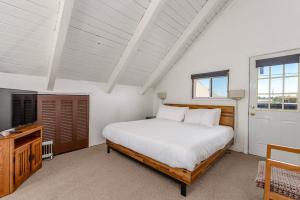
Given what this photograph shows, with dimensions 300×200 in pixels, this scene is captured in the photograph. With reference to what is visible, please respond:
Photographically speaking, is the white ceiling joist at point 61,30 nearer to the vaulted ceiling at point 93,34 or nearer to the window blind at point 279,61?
the vaulted ceiling at point 93,34

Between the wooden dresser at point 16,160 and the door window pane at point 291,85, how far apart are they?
4.34m

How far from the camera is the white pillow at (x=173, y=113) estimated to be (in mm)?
3664

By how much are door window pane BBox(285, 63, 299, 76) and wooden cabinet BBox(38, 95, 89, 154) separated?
406cm

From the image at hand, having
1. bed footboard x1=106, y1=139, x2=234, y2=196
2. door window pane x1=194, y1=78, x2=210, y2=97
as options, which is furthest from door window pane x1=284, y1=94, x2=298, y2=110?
bed footboard x1=106, y1=139, x2=234, y2=196

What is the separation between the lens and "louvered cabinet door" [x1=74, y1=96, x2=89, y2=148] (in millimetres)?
3275

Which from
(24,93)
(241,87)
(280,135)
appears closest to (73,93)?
(24,93)

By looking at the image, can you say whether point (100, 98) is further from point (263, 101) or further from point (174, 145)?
point (263, 101)

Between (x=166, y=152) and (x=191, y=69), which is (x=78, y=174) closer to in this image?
(x=166, y=152)

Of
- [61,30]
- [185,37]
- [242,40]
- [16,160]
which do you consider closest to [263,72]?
[242,40]

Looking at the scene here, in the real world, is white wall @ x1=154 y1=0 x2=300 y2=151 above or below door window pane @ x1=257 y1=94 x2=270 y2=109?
above

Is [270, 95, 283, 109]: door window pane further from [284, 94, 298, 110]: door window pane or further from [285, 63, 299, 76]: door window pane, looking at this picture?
[285, 63, 299, 76]: door window pane

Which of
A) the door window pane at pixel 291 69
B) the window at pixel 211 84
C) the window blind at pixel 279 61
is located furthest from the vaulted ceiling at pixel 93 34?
the door window pane at pixel 291 69

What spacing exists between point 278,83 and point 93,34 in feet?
11.6

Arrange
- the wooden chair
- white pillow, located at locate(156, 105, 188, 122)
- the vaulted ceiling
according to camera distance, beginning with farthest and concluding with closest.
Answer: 1. white pillow, located at locate(156, 105, 188, 122)
2. the vaulted ceiling
3. the wooden chair
